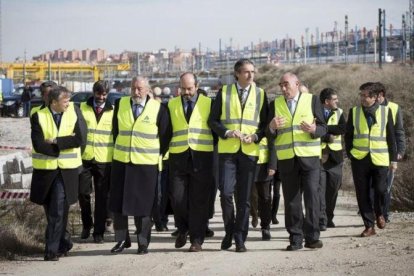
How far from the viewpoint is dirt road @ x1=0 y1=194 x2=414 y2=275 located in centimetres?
808

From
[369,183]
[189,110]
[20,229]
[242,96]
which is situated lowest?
[20,229]

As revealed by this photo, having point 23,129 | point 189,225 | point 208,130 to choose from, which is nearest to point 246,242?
point 189,225

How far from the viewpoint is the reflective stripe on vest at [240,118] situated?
9.55m

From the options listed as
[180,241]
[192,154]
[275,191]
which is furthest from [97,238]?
[275,191]

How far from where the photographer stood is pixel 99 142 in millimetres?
11078

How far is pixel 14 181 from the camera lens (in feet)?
55.3

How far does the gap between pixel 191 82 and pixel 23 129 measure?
27.7 meters

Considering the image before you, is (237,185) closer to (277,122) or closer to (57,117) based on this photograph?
(277,122)

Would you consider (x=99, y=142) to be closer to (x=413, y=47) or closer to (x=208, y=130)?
(x=208, y=130)

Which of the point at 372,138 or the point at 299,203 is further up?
the point at 372,138

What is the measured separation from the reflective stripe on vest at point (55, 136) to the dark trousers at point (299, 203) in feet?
8.85

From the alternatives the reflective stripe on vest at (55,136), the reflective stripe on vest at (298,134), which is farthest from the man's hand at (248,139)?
the reflective stripe on vest at (55,136)

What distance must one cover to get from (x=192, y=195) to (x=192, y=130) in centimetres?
83

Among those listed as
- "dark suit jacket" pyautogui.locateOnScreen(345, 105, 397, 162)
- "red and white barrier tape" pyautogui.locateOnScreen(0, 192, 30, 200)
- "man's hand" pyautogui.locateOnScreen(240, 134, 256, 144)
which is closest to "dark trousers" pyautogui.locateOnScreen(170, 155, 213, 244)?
"man's hand" pyautogui.locateOnScreen(240, 134, 256, 144)
